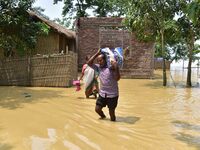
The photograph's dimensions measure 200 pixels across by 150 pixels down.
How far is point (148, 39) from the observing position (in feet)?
56.0

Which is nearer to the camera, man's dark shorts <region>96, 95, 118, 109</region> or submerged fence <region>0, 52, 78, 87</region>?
man's dark shorts <region>96, 95, 118, 109</region>

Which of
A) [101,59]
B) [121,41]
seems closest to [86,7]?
[121,41]

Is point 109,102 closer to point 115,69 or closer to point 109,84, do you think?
point 109,84

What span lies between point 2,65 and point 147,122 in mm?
9423

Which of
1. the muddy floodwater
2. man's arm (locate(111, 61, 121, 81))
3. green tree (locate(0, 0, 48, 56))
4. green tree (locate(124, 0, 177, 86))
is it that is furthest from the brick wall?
man's arm (locate(111, 61, 121, 81))

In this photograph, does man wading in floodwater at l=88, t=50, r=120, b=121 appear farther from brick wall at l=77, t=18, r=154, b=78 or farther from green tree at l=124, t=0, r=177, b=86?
brick wall at l=77, t=18, r=154, b=78

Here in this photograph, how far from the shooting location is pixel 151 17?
628 inches

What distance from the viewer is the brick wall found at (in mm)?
21188

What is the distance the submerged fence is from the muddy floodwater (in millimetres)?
3696

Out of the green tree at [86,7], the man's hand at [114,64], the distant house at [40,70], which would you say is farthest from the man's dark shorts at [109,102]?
the green tree at [86,7]

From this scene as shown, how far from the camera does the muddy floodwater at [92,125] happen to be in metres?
5.60

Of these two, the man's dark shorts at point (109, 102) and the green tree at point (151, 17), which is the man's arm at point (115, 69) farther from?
the green tree at point (151, 17)

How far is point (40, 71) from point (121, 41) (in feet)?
25.7

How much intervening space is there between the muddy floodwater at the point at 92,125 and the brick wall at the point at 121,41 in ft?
35.2
